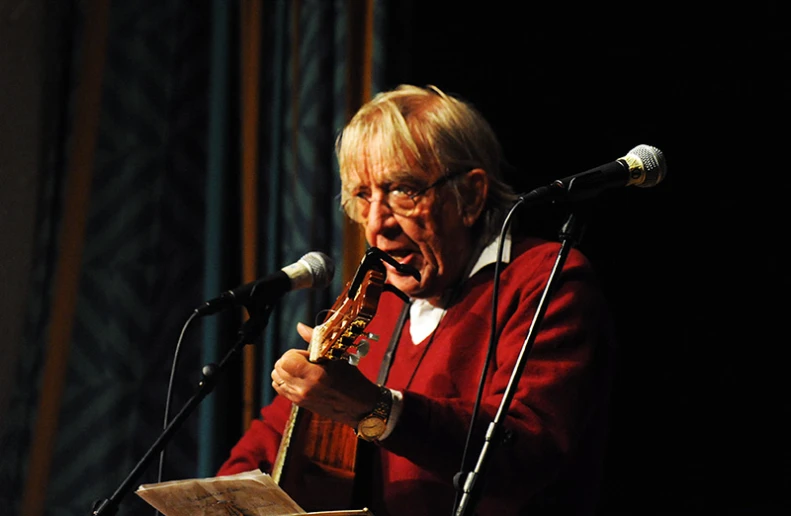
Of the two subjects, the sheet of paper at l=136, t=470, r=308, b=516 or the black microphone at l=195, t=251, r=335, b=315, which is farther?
the black microphone at l=195, t=251, r=335, b=315

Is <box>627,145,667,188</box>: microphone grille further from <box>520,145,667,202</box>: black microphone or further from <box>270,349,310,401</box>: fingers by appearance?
<box>270,349,310,401</box>: fingers

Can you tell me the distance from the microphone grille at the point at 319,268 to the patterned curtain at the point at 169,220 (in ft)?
2.76

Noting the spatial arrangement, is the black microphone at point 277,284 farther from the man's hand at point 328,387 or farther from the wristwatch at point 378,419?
the wristwatch at point 378,419

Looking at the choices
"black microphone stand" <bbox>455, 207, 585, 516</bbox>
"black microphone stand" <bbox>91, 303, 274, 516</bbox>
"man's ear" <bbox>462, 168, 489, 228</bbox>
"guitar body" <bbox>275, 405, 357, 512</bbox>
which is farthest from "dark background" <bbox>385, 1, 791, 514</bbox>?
"black microphone stand" <bbox>91, 303, 274, 516</bbox>

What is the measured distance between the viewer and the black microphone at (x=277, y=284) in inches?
74.9

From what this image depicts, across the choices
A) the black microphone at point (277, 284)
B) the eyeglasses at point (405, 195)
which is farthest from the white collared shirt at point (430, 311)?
the black microphone at point (277, 284)

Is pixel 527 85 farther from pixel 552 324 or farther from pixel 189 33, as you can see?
pixel 189 33

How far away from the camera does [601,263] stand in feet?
8.40

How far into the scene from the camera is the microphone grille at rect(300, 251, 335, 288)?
2053mm

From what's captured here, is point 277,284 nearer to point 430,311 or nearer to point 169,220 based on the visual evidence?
point 430,311

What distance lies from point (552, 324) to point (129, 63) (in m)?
2.06

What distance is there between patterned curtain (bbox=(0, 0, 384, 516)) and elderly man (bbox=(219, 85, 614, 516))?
0.53m

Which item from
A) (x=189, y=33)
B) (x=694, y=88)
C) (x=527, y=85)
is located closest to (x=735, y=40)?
(x=694, y=88)

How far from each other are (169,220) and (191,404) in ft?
5.06
